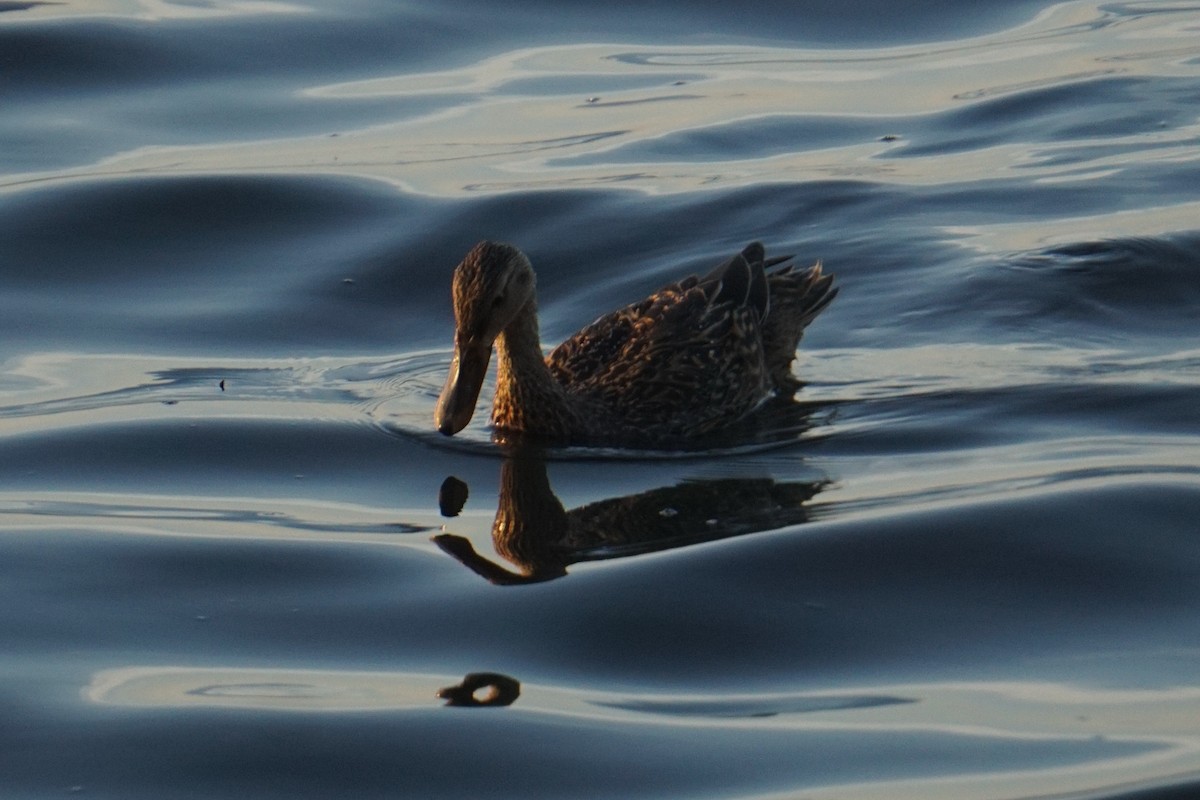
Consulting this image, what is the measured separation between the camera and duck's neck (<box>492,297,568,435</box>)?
9039 mm

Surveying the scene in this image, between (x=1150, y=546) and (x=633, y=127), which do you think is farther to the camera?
(x=633, y=127)

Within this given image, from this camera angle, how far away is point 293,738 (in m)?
5.73

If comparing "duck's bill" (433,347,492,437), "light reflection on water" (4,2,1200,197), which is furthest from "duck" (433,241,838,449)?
"light reflection on water" (4,2,1200,197)

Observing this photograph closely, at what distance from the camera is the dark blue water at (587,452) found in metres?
5.75

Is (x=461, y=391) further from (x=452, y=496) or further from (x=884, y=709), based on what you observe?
(x=884, y=709)

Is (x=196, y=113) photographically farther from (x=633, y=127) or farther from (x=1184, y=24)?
(x=1184, y=24)

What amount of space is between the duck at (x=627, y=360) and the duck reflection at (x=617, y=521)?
686 mm

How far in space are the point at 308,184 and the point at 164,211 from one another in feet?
3.19

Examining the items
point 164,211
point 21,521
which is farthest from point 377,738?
point 164,211

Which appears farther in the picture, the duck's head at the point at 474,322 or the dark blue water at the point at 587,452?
the duck's head at the point at 474,322

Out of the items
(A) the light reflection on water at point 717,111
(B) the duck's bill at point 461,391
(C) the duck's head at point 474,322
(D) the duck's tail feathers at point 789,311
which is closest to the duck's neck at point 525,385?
(C) the duck's head at point 474,322

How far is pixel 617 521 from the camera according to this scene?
7.62 meters

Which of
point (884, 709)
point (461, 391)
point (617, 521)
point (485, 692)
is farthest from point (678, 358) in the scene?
point (884, 709)

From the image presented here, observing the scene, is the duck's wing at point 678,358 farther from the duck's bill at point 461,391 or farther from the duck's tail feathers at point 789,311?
the duck's bill at point 461,391
